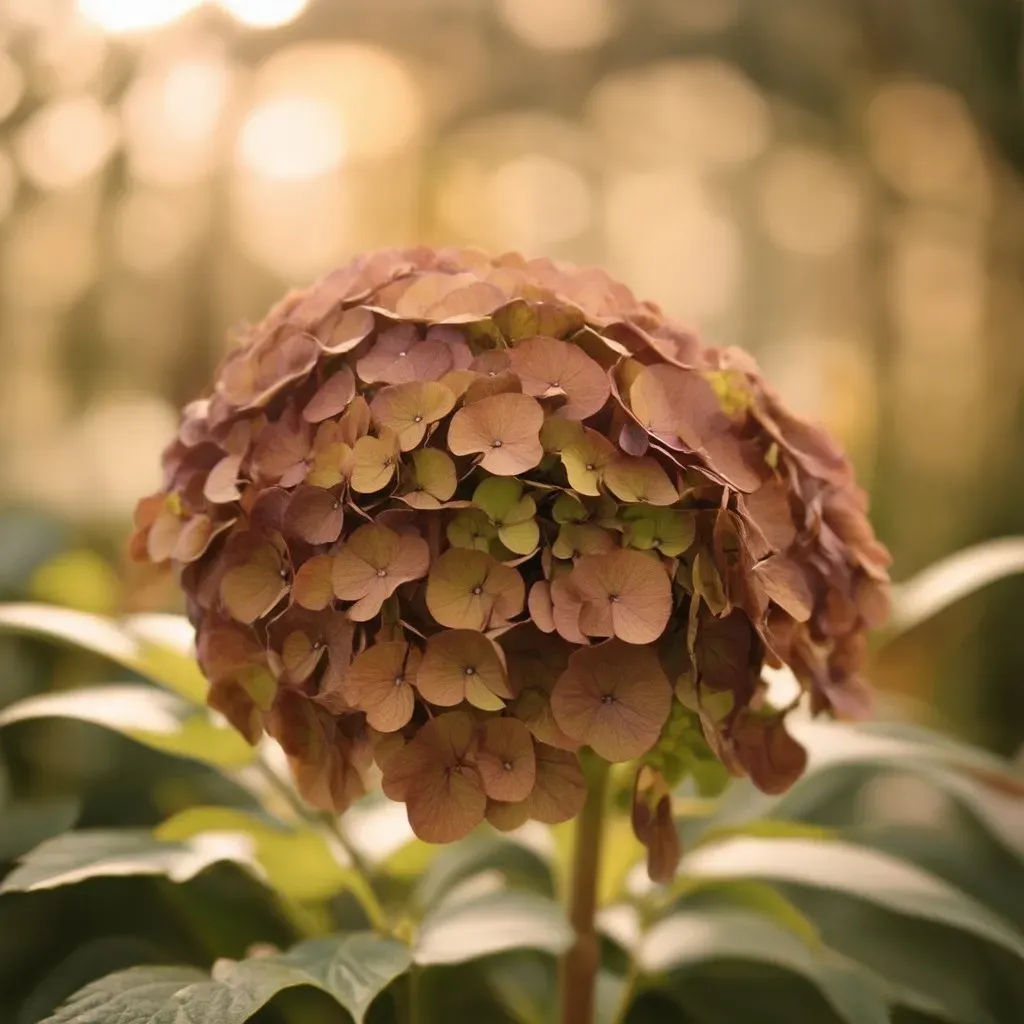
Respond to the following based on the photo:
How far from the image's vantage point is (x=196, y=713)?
2.10 feet

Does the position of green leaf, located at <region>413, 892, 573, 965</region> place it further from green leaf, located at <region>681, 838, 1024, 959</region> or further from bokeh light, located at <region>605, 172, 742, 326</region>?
bokeh light, located at <region>605, 172, 742, 326</region>

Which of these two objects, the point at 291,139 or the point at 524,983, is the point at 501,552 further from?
the point at 291,139

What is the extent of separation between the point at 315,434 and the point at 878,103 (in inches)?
56.4

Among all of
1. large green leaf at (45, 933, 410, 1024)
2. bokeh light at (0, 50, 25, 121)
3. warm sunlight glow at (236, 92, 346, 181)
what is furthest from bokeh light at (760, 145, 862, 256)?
large green leaf at (45, 933, 410, 1024)

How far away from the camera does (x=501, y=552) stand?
42cm

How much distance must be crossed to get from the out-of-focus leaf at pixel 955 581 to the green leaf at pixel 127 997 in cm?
52

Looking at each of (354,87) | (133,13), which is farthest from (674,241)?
(133,13)

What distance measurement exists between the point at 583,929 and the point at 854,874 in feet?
0.50

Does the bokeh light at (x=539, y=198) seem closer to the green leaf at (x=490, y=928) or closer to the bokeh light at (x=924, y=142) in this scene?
the bokeh light at (x=924, y=142)

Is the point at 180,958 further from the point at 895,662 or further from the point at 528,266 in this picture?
the point at 895,662

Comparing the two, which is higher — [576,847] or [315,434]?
[315,434]

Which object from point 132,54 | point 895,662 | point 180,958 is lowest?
point 895,662

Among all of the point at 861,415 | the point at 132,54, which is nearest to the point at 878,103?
the point at 861,415

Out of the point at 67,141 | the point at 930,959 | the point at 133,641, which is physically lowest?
the point at 930,959
